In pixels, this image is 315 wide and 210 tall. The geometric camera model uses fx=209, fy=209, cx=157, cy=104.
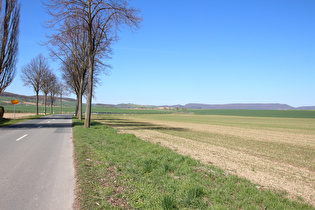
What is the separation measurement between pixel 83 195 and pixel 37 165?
10.2ft

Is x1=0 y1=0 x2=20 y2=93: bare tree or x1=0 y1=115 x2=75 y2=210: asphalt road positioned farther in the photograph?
x1=0 y1=0 x2=20 y2=93: bare tree

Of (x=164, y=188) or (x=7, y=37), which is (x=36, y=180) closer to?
(x=164, y=188)

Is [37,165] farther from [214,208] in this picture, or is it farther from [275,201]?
[275,201]

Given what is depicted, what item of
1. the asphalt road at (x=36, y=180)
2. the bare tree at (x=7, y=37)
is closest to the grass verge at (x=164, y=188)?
the asphalt road at (x=36, y=180)

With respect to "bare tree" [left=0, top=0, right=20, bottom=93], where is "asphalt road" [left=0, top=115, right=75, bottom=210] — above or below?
Result: below

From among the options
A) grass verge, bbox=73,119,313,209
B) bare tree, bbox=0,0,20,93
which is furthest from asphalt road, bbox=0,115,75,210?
bare tree, bbox=0,0,20,93

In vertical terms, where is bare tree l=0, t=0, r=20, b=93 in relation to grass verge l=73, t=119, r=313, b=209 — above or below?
above

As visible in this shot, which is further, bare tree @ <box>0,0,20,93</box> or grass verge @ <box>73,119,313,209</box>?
bare tree @ <box>0,0,20,93</box>

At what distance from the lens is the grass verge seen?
388cm

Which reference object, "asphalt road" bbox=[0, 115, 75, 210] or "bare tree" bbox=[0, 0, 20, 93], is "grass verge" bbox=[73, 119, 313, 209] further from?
"bare tree" bbox=[0, 0, 20, 93]

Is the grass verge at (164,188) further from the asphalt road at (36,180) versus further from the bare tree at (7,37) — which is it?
the bare tree at (7,37)

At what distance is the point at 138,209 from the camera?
3.69 meters

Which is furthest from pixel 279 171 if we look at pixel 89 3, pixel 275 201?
pixel 89 3

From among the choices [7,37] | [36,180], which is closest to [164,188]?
[36,180]
